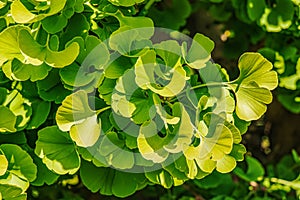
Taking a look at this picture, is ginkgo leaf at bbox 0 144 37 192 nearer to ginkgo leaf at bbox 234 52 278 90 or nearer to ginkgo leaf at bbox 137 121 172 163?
ginkgo leaf at bbox 137 121 172 163

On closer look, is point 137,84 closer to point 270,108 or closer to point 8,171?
point 8,171

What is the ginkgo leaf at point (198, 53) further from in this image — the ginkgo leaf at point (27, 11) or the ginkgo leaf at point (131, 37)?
the ginkgo leaf at point (27, 11)

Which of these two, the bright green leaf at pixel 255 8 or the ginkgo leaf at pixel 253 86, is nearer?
the ginkgo leaf at pixel 253 86

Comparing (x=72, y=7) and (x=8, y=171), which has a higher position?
(x=72, y=7)

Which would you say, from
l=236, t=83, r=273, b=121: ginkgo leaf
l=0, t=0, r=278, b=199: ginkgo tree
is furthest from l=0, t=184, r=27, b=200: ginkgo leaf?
l=236, t=83, r=273, b=121: ginkgo leaf

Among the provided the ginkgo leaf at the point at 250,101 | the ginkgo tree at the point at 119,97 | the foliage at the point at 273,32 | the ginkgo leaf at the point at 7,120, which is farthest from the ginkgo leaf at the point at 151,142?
the foliage at the point at 273,32

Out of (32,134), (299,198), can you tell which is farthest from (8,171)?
(299,198)

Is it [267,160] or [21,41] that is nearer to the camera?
[21,41]

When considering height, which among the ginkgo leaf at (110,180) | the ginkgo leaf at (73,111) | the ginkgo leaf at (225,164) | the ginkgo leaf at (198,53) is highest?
the ginkgo leaf at (198,53)

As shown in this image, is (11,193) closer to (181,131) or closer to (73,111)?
(73,111)
